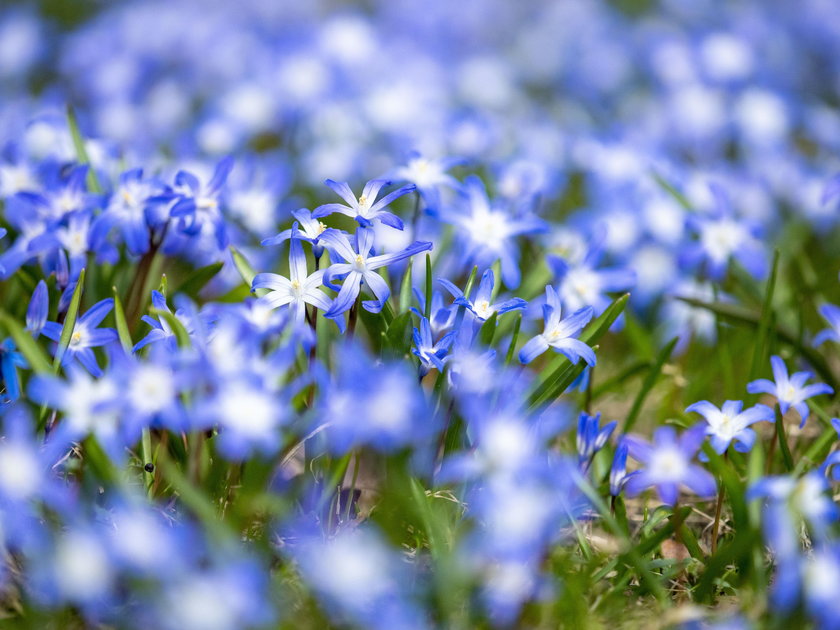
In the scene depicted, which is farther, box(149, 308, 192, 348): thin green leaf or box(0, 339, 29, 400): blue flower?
box(0, 339, 29, 400): blue flower

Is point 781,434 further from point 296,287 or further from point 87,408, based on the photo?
point 87,408

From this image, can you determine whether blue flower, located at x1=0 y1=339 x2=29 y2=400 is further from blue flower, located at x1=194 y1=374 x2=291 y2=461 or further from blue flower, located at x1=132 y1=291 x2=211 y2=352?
blue flower, located at x1=194 y1=374 x2=291 y2=461

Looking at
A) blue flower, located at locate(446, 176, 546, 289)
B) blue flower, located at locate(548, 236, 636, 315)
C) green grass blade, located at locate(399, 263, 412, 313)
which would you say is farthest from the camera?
blue flower, located at locate(548, 236, 636, 315)

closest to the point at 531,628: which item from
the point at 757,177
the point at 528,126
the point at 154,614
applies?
the point at 154,614

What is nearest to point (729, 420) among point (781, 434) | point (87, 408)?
A: point (781, 434)

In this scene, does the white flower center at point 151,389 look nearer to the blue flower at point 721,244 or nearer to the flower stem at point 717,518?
the flower stem at point 717,518

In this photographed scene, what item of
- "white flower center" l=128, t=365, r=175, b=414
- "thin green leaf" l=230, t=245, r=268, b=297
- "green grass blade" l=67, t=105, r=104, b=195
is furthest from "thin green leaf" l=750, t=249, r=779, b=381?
"green grass blade" l=67, t=105, r=104, b=195

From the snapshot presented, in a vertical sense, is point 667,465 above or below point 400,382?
below
